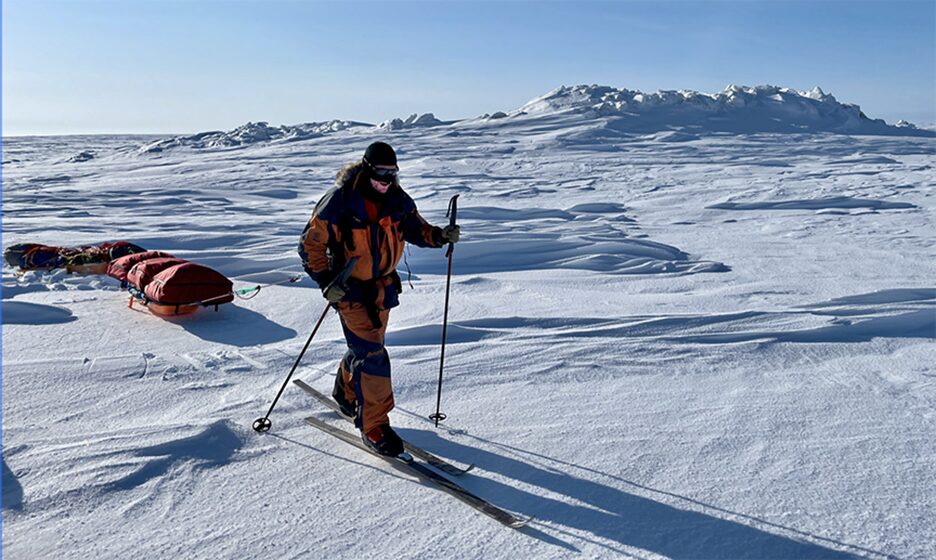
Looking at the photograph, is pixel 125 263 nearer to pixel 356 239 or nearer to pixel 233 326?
pixel 233 326

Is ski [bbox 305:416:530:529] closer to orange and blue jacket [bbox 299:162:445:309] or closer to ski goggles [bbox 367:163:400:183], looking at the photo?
orange and blue jacket [bbox 299:162:445:309]

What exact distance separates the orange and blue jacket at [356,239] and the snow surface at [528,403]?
0.75 m

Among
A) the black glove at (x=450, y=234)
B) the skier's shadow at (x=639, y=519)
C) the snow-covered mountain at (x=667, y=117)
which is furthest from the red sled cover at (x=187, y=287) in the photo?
the snow-covered mountain at (x=667, y=117)

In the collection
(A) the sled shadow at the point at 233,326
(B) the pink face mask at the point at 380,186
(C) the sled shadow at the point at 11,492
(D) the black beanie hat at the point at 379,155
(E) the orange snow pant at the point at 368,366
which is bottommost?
(C) the sled shadow at the point at 11,492

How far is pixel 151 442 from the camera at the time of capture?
3.30 metres

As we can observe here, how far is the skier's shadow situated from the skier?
0.49 m

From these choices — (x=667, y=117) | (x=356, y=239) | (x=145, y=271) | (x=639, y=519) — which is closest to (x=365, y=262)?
(x=356, y=239)

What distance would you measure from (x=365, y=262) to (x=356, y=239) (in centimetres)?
11

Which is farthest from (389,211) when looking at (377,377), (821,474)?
→ (821,474)

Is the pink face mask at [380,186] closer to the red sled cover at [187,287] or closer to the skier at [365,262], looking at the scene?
the skier at [365,262]

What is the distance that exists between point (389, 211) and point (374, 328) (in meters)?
0.53

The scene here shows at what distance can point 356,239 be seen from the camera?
129 inches

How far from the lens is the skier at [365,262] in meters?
3.24

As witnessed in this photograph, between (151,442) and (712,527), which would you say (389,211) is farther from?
(712,527)
